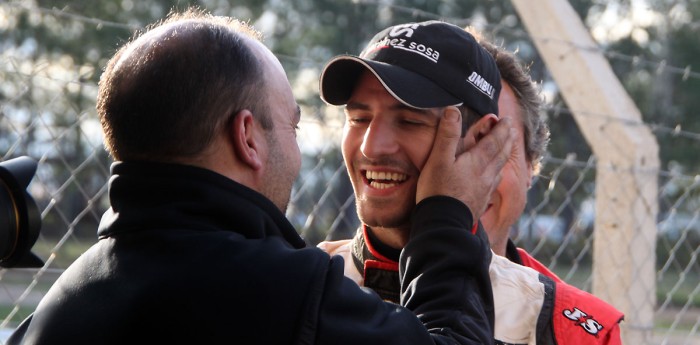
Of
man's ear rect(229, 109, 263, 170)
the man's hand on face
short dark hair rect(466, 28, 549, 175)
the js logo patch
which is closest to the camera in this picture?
man's ear rect(229, 109, 263, 170)

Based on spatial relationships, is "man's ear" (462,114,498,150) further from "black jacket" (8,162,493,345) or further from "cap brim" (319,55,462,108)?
"black jacket" (8,162,493,345)

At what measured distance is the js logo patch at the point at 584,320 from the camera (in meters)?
2.07

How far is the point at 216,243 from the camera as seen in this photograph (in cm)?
160

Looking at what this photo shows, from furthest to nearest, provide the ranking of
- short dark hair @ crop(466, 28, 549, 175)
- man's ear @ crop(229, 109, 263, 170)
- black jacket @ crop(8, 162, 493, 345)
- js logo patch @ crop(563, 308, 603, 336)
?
short dark hair @ crop(466, 28, 549, 175)
js logo patch @ crop(563, 308, 603, 336)
man's ear @ crop(229, 109, 263, 170)
black jacket @ crop(8, 162, 493, 345)

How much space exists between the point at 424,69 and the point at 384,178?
0.23m

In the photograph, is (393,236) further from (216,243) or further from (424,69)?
(216,243)

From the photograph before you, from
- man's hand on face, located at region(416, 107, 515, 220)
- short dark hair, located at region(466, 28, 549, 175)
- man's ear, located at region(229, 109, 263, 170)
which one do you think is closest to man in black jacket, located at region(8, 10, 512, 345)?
man's ear, located at region(229, 109, 263, 170)

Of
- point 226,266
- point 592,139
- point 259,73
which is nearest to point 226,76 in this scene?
point 259,73

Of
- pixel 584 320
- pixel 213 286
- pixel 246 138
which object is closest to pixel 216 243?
pixel 213 286

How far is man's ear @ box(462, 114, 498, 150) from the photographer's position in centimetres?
215

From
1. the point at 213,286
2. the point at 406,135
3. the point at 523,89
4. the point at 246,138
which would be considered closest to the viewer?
the point at 213,286

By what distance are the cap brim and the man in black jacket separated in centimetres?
30

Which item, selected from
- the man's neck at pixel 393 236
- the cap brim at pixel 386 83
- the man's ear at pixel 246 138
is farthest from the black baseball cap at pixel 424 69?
the man's ear at pixel 246 138

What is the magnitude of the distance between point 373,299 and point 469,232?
25cm
